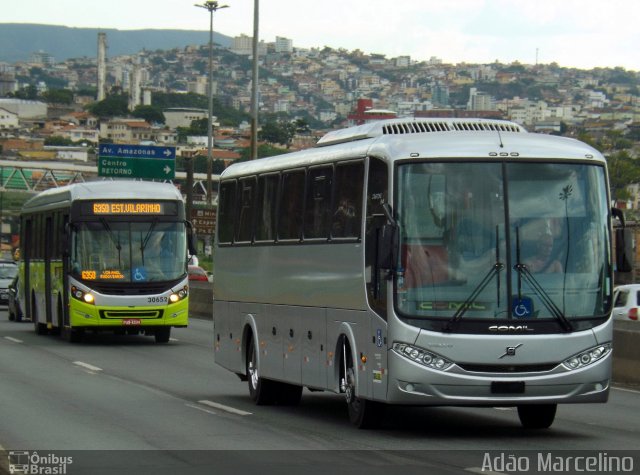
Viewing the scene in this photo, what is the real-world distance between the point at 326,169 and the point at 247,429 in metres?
2.69

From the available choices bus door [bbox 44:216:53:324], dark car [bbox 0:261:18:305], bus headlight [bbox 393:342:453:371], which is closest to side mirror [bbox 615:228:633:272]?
bus headlight [bbox 393:342:453:371]

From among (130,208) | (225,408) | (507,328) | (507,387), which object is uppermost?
(507,328)

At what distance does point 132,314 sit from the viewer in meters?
31.4

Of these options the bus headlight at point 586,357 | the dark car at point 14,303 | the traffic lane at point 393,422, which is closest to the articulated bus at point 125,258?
the traffic lane at point 393,422

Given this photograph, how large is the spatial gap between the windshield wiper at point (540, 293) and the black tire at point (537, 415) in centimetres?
135

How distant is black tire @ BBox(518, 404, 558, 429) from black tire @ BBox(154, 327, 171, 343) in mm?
17377

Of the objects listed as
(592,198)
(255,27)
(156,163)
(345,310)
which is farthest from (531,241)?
(156,163)

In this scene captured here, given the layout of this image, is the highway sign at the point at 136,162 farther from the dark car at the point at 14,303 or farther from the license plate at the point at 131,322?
the license plate at the point at 131,322

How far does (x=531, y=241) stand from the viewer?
46.9 feet

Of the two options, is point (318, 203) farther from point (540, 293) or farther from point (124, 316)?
point (124, 316)

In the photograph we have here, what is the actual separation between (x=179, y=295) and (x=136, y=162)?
28.6 m

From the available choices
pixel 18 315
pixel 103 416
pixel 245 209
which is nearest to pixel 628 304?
pixel 245 209

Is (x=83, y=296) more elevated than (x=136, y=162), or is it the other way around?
(x=83, y=296)

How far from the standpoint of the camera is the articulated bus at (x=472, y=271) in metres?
14.0
